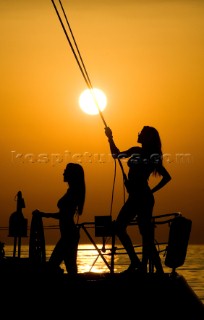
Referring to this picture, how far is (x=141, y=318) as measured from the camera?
7676 millimetres

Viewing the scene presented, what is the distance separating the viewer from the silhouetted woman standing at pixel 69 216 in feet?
30.6

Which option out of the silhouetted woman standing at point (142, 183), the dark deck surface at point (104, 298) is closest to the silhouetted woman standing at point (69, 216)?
the dark deck surface at point (104, 298)

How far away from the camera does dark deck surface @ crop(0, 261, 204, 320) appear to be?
7.75 meters

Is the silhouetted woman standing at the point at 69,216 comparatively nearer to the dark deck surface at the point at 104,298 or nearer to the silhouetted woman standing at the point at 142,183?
the dark deck surface at the point at 104,298

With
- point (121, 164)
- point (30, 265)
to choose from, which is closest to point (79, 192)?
point (121, 164)

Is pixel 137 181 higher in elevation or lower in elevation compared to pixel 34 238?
higher

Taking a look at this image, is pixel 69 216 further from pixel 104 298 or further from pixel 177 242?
pixel 177 242

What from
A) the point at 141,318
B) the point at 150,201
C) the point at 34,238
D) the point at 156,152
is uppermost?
the point at 156,152

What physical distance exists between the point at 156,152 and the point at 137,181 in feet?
1.79

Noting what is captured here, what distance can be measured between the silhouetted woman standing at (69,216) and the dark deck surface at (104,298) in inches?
23.0

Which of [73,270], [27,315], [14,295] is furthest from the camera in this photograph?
[73,270]

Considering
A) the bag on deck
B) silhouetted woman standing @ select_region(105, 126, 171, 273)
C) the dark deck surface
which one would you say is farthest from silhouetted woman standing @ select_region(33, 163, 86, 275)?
the bag on deck

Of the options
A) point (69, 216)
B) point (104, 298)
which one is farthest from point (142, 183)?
point (104, 298)

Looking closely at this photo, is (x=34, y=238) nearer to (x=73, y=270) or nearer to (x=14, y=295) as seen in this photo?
(x=73, y=270)
